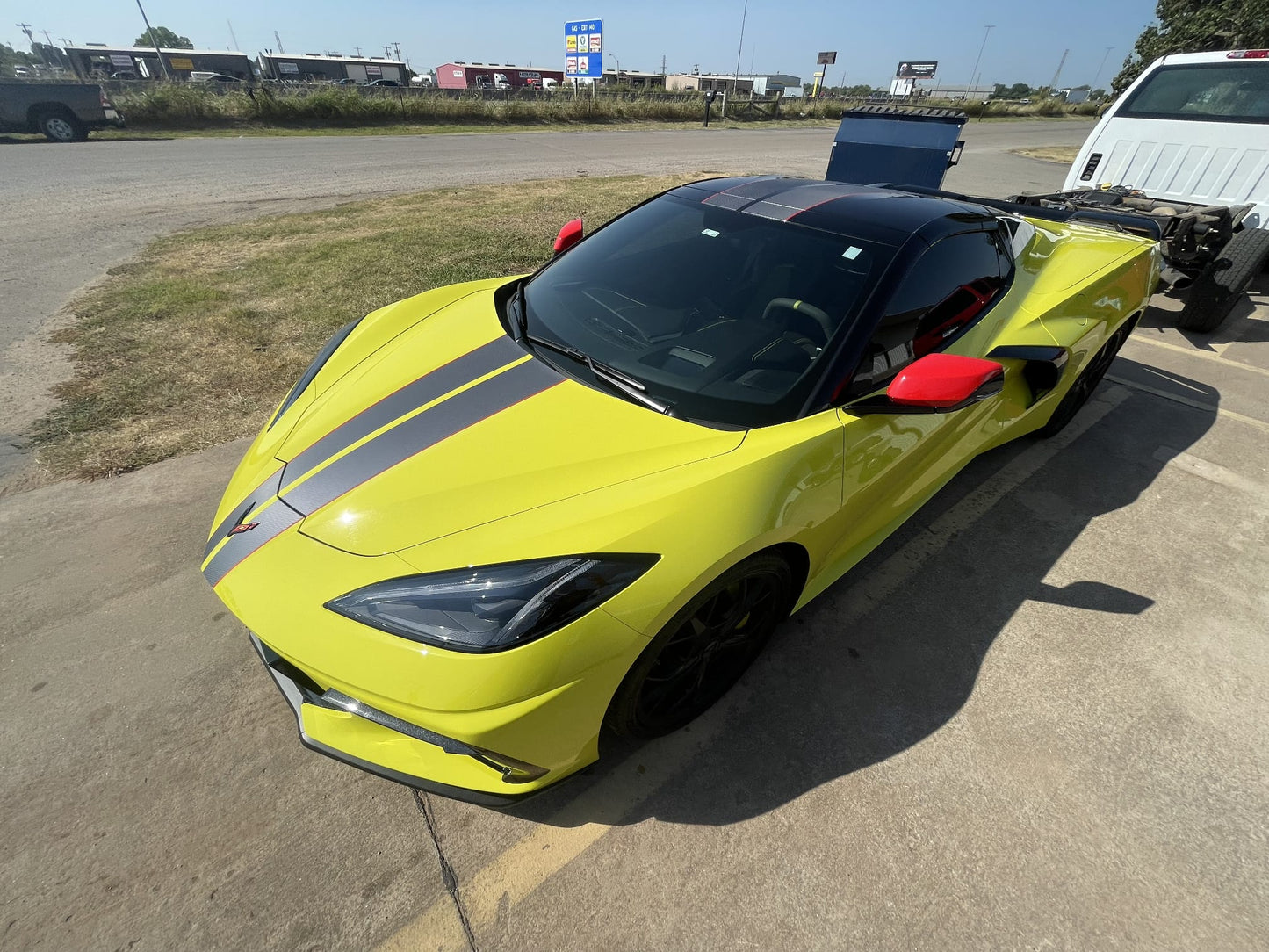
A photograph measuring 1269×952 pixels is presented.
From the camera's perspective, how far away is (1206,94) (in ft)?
18.5

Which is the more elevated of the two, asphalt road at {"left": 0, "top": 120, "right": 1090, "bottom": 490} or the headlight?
the headlight

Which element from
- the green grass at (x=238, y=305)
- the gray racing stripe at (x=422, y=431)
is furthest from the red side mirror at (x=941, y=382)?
the green grass at (x=238, y=305)

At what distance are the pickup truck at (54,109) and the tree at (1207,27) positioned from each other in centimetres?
2748

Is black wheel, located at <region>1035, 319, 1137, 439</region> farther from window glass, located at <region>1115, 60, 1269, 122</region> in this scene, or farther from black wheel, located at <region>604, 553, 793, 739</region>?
window glass, located at <region>1115, 60, 1269, 122</region>

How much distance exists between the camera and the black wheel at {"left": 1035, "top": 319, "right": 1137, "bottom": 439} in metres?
3.41

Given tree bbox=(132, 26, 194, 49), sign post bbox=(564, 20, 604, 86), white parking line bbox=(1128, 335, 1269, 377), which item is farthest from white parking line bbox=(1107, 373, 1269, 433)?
tree bbox=(132, 26, 194, 49)

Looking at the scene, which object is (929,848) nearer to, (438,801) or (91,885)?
(438,801)

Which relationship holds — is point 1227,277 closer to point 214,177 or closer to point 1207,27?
point 214,177

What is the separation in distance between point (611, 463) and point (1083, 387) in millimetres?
3428

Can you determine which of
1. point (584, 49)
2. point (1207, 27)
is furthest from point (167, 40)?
point (1207, 27)

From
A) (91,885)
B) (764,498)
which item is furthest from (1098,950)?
(91,885)

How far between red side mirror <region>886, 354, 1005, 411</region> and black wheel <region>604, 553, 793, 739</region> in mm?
632

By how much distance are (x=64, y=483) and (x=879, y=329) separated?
3.83 meters

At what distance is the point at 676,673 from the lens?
1.79 meters
